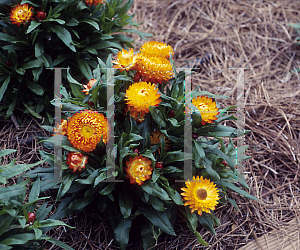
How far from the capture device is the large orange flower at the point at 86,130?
1.42 metres

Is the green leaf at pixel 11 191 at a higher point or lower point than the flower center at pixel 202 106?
lower

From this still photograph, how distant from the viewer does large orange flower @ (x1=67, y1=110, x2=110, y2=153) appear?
1418mm

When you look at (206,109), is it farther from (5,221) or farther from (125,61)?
(5,221)

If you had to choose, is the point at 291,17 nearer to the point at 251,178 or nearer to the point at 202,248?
the point at 251,178

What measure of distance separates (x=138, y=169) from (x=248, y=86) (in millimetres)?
1634

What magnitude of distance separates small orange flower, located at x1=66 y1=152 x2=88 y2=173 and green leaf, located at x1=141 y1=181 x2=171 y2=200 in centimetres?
34

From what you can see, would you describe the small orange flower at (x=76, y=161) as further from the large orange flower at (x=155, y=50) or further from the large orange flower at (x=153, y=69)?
A: the large orange flower at (x=155, y=50)

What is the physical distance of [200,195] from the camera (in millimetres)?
1486

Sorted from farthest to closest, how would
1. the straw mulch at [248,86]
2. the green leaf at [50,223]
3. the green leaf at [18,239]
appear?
the straw mulch at [248,86]
the green leaf at [50,223]
the green leaf at [18,239]

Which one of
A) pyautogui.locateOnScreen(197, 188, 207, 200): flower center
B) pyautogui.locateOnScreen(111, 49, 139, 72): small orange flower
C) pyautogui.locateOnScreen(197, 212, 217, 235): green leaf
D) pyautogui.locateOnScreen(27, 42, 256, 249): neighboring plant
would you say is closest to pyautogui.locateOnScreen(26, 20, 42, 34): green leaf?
pyautogui.locateOnScreen(27, 42, 256, 249): neighboring plant

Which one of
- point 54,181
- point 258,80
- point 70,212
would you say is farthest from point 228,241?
point 258,80

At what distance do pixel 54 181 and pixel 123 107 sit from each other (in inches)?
22.4

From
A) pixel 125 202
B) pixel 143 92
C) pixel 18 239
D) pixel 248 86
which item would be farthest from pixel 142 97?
pixel 248 86

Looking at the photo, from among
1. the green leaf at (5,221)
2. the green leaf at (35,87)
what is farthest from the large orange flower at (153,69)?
the green leaf at (5,221)
